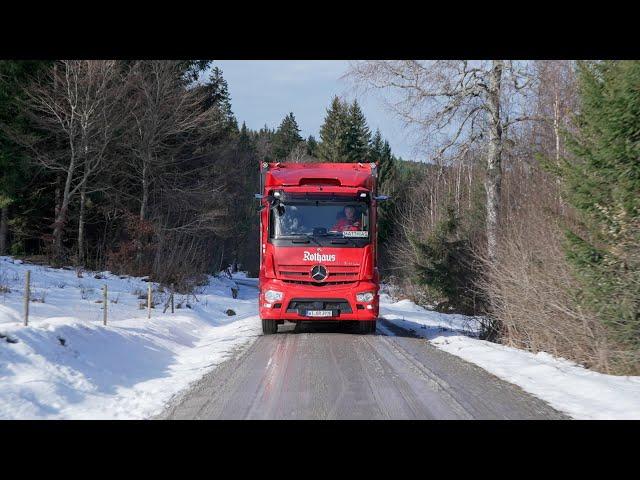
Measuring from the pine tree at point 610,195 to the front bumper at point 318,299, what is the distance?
498cm

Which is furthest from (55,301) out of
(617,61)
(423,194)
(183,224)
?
(423,194)

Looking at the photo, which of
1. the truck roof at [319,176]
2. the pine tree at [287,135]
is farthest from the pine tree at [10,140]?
the pine tree at [287,135]

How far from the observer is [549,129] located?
20781 millimetres

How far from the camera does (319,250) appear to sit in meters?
14.0

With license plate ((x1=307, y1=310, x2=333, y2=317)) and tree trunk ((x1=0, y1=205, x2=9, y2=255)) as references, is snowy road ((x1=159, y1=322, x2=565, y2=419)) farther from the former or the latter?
tree trunk ((x1=0, y1=205, x2=9, y2=255))

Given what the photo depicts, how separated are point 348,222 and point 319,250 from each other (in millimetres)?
953

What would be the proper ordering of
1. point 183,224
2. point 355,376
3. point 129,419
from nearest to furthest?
point 129,419
point 355,376
point 183,224

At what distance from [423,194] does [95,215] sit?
20.0 meters

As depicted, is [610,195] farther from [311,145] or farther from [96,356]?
[311,145]

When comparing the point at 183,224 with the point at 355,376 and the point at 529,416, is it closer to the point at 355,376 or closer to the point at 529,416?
the point at 355,376

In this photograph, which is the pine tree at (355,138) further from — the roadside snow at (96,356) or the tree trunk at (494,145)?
the roadside snow at (96,356)

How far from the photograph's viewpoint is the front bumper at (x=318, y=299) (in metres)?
14.0

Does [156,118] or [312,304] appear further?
[156,118]

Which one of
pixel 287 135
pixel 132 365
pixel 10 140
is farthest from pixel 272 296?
pixel 287 135
